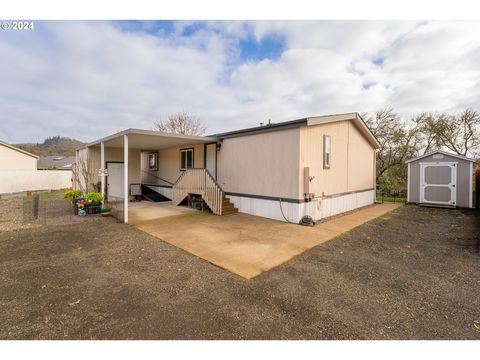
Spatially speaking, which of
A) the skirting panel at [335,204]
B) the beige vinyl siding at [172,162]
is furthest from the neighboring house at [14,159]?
the skirting panel at [335,204]

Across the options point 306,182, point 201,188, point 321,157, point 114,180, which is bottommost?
point 201,188

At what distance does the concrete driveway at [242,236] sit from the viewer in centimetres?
435

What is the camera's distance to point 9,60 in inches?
298

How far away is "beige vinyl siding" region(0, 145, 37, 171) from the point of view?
18750mm

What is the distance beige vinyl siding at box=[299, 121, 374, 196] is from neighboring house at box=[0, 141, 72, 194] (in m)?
23.2

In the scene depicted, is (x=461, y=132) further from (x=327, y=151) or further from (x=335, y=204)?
(x=327, y=151)

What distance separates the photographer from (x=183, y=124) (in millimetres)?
26500

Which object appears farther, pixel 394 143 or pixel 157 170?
pixel 394 143

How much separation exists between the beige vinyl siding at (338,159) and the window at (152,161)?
10101 mm

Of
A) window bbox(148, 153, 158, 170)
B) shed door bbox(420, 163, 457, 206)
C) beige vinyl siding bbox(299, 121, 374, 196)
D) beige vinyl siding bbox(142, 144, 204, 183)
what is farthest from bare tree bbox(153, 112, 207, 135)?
shed door bbox(420, 163, 457, 206)

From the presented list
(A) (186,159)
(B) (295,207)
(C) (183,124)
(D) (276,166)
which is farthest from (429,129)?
(C) (183,124)

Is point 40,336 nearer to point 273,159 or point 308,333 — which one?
point 308,333

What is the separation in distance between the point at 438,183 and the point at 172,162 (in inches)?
562

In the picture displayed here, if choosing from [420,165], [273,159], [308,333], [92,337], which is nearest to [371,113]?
[420,165]
